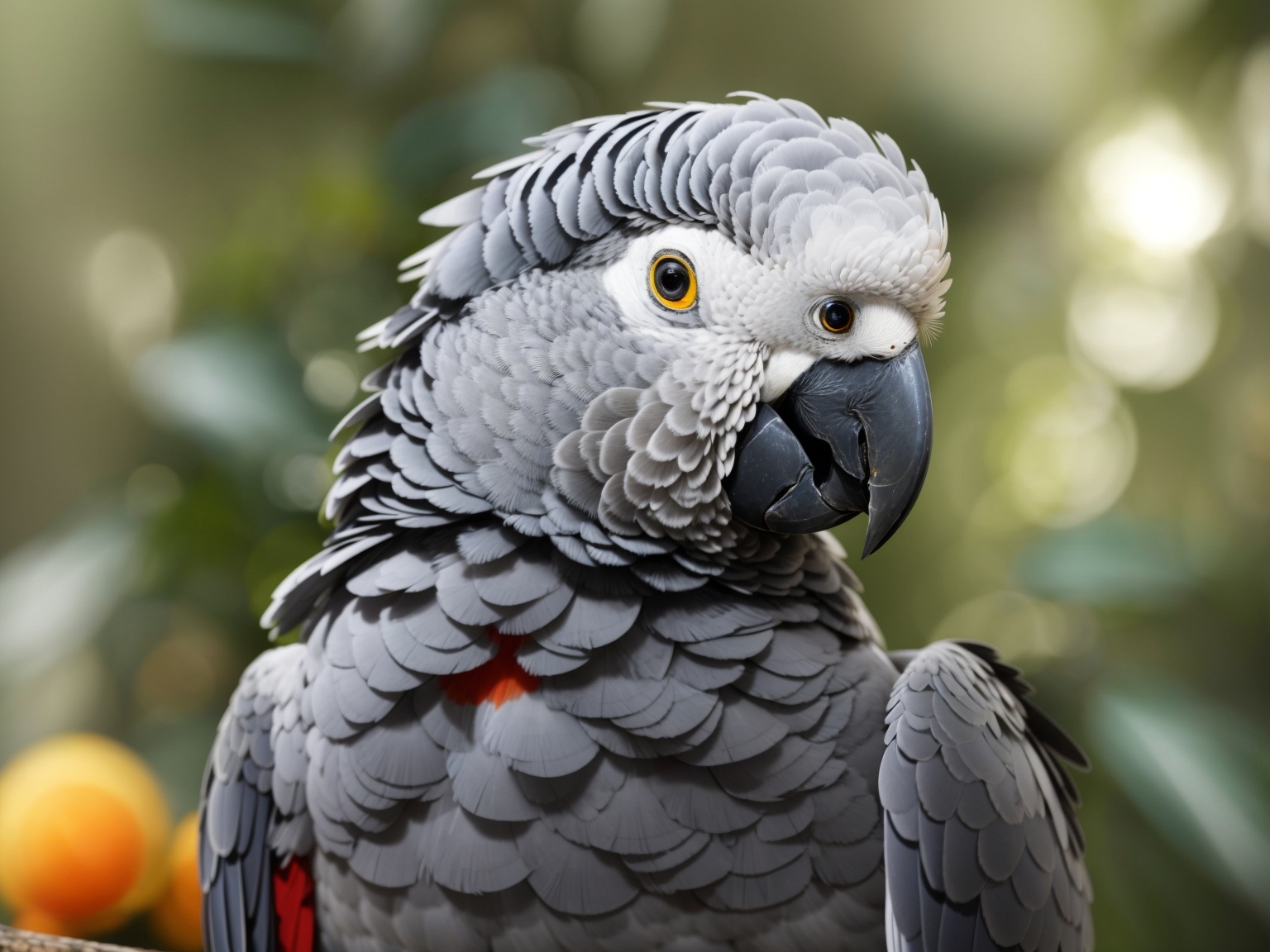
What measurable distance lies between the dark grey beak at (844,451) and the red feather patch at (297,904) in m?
0.64

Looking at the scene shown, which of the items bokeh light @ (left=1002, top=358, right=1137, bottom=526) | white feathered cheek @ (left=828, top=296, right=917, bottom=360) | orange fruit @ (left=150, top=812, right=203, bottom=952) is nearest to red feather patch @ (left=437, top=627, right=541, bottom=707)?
white feathered cheek @ (left=828, top=296, right=917, bottom=360)

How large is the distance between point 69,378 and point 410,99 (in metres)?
1.14

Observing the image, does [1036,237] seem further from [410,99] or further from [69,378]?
[69,378]

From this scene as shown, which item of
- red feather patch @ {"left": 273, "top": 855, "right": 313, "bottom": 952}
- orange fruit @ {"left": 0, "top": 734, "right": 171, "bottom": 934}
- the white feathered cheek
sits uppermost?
the white feathered cheek

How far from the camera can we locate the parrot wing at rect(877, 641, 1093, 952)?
2.81ft

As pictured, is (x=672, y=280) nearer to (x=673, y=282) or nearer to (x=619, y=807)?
(x=673, y=282)

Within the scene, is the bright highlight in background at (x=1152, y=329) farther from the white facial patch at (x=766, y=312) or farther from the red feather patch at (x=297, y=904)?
the red feather patch at (x=297, y=904)

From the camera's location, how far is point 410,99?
7.29 feet

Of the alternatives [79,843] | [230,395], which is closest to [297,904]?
[79,843]

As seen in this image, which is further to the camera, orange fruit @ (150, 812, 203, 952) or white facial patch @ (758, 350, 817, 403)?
orange fruit @ (150, 812, 203, 952)

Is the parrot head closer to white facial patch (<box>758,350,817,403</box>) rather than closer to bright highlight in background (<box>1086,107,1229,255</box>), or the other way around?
white facial patch (<box>758,350,817,403</box>)

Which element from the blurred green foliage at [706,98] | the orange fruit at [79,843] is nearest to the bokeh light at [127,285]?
the blurred green foliage at [706,98]

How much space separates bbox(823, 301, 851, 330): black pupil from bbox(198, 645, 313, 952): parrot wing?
2.21ft

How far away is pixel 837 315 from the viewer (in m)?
0.87
